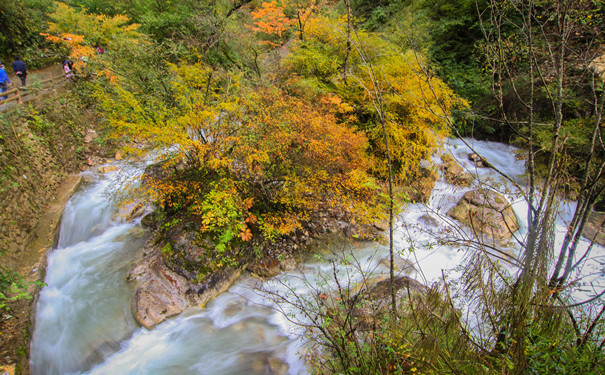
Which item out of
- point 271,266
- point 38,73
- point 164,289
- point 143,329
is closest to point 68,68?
point 38,73

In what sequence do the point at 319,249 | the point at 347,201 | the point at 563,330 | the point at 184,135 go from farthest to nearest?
the point at 319,249
the point at 347,201
the point at 184,135
the point at 563,330

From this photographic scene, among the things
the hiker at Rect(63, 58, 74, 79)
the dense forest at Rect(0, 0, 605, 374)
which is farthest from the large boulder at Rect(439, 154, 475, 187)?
the hiker at Rect(63, 58, 74, 79)

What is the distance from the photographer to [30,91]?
31.2ft

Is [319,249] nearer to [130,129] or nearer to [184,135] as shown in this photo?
[184,135]

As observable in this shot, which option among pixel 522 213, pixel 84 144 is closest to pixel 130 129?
pixel 84 144

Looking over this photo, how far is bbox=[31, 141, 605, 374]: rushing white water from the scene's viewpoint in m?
4.96

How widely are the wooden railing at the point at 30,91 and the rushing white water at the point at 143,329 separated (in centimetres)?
460

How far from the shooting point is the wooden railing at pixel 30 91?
844cm

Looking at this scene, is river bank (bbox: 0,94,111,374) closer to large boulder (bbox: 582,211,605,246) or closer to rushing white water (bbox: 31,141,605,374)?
rushing white water (bbox: 31,141,605,374)

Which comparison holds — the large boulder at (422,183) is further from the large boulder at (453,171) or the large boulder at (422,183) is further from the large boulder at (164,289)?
the large boulder at (164,289)

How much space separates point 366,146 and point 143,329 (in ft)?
23.2

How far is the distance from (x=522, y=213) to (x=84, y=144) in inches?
638

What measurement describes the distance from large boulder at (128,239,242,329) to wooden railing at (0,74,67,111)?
7.28 metres

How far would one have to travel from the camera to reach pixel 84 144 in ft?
33.4
